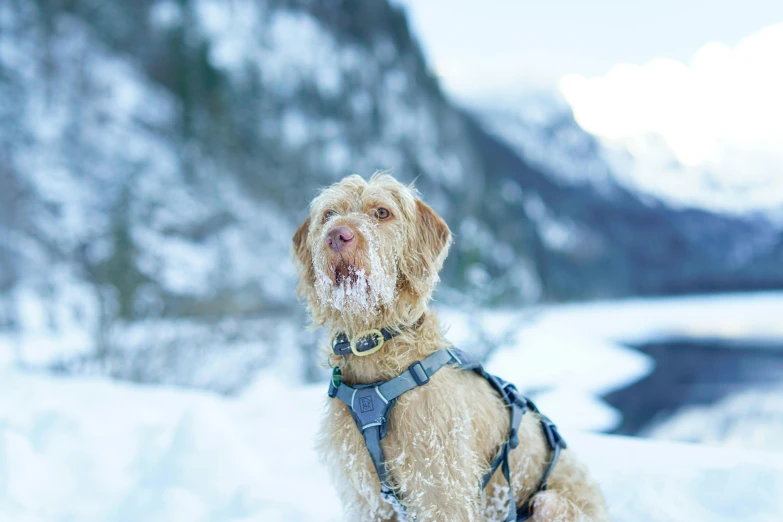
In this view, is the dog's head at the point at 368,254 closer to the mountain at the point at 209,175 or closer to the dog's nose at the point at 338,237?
the dog's nose at the point at 338,237

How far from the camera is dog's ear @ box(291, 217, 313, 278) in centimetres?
233

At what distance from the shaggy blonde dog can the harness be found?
0.03m

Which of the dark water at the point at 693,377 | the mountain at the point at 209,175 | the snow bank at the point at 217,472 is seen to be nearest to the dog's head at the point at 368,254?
the snow bank at the point at 217,472

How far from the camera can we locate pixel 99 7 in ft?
81.6

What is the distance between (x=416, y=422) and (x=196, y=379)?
776cm

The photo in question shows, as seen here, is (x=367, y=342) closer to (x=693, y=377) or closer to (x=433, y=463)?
(x=433, y=463)

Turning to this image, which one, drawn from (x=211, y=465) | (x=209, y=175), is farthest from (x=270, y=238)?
(x=211, y=465)

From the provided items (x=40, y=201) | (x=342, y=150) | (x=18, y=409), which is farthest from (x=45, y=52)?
(x=18, y=409)

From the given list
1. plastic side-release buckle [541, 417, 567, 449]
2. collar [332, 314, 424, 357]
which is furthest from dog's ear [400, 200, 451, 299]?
plastic side-release buckle [541, 417, 567, 449]

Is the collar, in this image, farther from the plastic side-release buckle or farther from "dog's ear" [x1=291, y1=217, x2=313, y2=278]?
the plastic side-release buckle

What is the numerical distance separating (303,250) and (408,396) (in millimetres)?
850

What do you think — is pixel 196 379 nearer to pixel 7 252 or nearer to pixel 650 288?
pixel 7 252

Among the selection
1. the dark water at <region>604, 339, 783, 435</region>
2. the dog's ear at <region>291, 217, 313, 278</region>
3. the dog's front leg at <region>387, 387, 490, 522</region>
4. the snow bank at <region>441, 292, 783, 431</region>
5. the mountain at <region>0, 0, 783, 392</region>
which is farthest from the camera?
the mountain at <region>0, 0, 783, 392</region>

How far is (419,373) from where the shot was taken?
6.68ft
